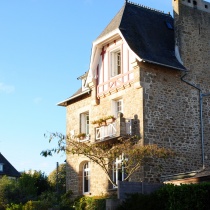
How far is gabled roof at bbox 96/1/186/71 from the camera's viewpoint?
85.7 ft

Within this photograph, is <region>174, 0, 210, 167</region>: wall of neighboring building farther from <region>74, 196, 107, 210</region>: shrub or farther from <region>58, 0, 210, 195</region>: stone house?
<region>74, 196, 107, 210</region>: shrub

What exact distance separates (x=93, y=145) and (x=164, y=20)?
8237mm

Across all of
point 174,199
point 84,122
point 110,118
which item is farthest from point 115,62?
point 174,199

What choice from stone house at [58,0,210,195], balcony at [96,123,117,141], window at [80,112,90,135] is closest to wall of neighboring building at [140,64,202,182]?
stone house at [58,0,210,195]

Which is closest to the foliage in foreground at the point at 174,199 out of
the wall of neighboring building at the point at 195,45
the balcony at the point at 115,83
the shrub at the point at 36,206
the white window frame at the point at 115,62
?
the wall of neighboring building at the point at 195,45

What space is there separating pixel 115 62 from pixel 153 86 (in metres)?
2.96

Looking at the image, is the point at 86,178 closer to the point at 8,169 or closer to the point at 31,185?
the point at 31,185

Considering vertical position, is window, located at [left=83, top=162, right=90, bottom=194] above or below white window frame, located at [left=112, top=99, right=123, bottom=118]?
below

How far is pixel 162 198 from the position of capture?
20453mm

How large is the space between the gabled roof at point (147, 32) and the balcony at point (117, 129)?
9.83 feet

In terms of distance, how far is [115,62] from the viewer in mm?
27859

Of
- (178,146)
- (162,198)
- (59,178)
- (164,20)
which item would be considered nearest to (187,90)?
(178,146)

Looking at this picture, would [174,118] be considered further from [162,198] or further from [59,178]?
[59,178]

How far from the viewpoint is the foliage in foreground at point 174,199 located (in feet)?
63.1
